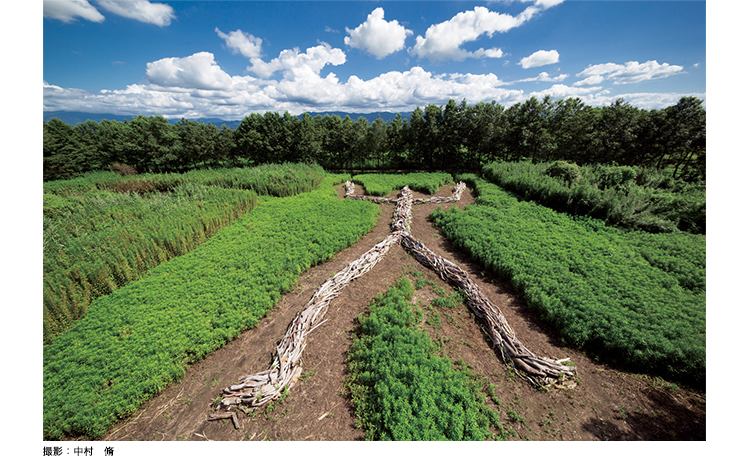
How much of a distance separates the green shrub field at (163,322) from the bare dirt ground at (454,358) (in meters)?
0.42

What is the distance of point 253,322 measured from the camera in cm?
601

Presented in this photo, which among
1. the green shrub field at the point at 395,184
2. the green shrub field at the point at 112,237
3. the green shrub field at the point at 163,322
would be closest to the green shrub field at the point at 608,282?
the green shrub field at the point at 163,322

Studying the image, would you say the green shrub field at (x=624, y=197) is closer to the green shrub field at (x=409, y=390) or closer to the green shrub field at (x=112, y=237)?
the green shrub field at (x=409, y=390)

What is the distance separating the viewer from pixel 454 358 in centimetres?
523

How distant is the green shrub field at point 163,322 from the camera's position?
4.02 meters

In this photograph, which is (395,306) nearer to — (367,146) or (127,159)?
(367,146)

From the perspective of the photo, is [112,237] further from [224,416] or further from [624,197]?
[624,197]

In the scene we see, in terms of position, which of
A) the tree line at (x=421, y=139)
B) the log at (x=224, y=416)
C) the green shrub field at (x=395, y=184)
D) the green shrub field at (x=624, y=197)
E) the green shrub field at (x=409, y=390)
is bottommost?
the log at (x=224, y=416)

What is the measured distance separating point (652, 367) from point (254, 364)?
8638 millimetres

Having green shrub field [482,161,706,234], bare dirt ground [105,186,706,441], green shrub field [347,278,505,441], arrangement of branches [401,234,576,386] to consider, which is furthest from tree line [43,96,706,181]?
green shrub field [347,278,505,441]

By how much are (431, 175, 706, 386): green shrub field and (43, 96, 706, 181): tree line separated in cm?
1981

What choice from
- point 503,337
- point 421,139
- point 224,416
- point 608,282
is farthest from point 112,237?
point 421,139
